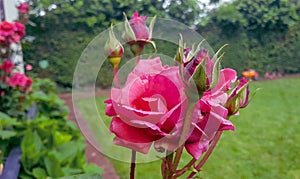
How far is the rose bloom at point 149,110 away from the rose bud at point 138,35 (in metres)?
0.05

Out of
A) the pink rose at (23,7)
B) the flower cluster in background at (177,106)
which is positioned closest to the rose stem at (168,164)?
the flower cluster in background at (177,106)

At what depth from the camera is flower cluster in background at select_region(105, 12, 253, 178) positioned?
0.24 m

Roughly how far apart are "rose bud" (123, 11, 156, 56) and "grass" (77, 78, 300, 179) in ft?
2.47

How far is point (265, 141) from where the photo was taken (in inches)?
84.0

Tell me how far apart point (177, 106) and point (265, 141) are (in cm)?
200

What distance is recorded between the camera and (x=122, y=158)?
31 centimetres

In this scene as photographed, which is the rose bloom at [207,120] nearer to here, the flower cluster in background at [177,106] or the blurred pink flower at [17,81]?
the flower cluster in background at [177,106]

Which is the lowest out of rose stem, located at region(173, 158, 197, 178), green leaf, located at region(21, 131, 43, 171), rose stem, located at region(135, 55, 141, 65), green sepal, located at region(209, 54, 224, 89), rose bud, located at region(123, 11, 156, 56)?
green leaf, located at region(21, 131, 43, 171)

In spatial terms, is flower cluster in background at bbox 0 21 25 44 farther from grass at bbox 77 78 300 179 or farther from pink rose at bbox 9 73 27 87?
grass at bbox 77 78 300 179

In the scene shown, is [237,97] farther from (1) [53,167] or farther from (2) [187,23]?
(1) [53,167]

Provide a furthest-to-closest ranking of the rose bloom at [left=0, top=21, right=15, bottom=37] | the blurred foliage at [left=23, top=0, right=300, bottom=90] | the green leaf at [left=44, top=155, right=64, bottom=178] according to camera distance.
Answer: the rose bloom at [left=0, top=21, right=15, bottom=37], the green leaf at [left=44, top=155, right=64, bottom=178], the blurred foliage at [left=23, top=0, right=300, bottom=90]

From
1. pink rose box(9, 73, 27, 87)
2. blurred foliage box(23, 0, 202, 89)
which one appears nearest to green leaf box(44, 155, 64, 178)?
blurred foliage box(23, 0, 202, 89)

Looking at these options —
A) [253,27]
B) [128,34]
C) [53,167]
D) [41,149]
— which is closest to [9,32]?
[41,149]

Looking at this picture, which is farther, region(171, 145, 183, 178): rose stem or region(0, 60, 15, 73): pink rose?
region(0, 60, 15, 73): pink rose
